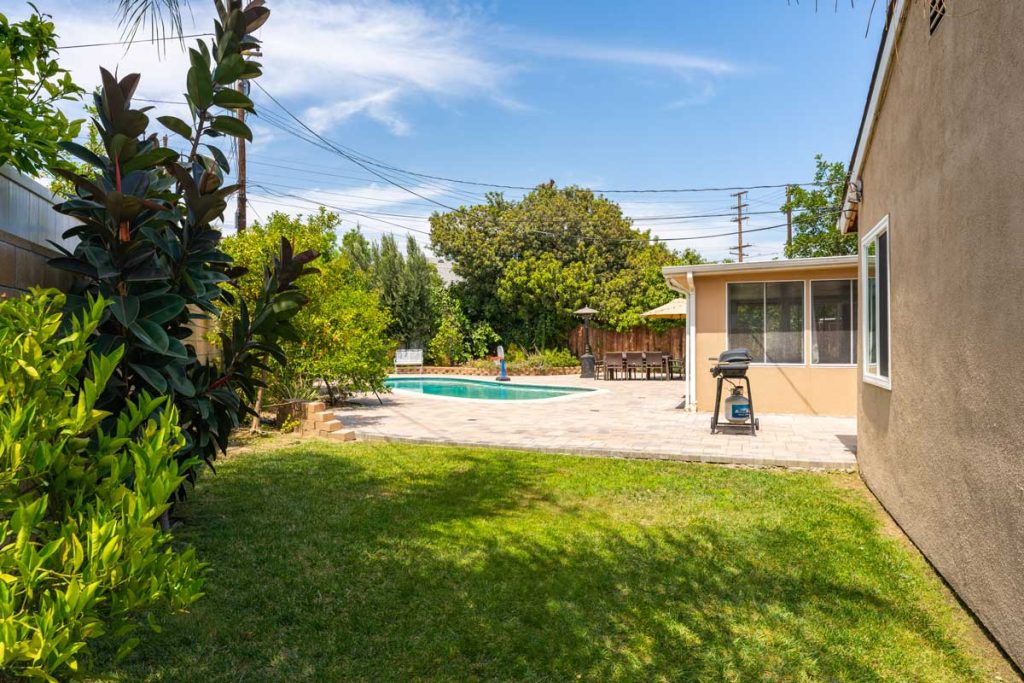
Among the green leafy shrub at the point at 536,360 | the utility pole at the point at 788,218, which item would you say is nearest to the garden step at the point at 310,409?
the green leafy shrub at the point at 536,360

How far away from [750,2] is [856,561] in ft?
12.9

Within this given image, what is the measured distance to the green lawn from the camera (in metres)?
3.12

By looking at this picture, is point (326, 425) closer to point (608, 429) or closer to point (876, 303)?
point (608, 429)

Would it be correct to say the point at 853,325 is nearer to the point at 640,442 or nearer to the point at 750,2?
the point at 640,442

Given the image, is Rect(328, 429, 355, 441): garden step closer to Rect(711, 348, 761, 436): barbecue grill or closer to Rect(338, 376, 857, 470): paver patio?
Rect(338, 376, 857, 470): paver patio

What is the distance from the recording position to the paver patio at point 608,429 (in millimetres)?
8281

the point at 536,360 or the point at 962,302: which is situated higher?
the point at 962,302

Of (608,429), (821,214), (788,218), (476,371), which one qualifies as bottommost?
(608,429)

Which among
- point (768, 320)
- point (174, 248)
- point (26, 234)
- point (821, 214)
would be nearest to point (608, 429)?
point (768, 320)

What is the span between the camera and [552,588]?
4.02 metres

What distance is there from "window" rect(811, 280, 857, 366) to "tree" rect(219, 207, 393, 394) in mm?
Result: 8457

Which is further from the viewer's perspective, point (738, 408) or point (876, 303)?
point (738, 408)

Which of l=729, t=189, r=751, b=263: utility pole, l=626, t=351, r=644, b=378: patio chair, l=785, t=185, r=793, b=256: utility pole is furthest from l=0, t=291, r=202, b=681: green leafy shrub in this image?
l=729, t=189, r=751, b=263: utility pole

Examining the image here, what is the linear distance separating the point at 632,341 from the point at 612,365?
385cm
